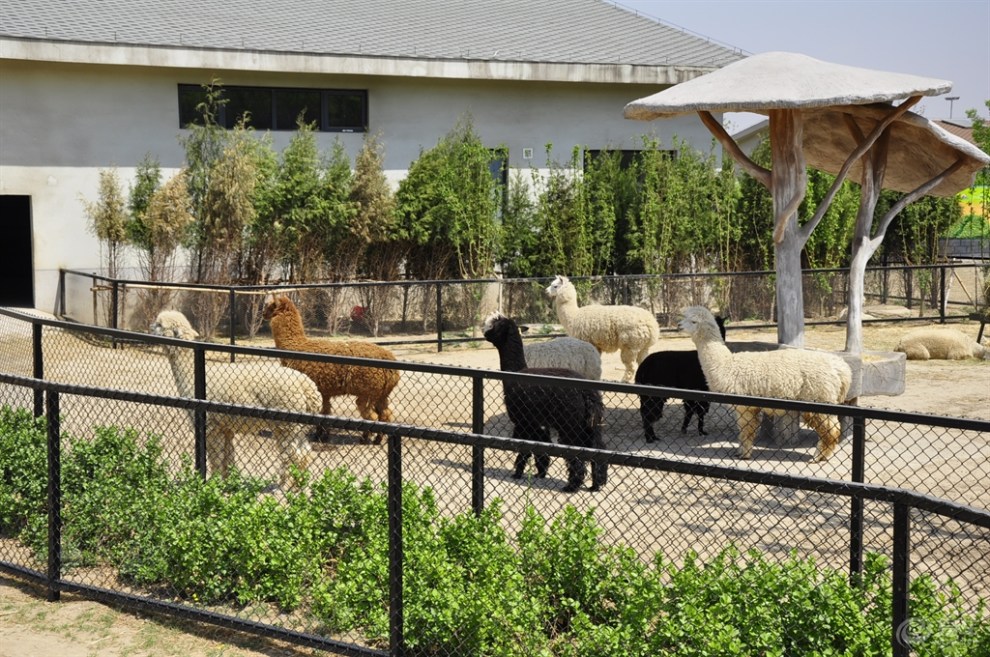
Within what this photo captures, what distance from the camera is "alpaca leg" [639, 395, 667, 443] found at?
36.5ft

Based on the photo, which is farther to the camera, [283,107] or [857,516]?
[283,107]

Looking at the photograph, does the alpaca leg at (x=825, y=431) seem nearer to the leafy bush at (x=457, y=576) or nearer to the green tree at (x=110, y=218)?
the leafy bush at (x=457, y=576)

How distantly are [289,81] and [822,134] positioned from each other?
487 inches

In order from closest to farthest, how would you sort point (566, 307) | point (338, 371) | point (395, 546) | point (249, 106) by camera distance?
point (395, 546)
point (338, 371)
point (566, 307)
point (249, 106)

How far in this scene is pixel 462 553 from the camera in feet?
19.5

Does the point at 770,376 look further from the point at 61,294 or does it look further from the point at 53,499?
the point at 61,294

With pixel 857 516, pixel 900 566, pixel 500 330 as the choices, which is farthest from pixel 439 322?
→ pixel 900 566

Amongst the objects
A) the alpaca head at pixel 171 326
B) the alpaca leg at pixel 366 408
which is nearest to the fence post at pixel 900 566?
the alpaca leg at pixel 366 408

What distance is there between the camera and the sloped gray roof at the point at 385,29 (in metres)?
21.8

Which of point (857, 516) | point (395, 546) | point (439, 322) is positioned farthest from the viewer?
point (439, 322)

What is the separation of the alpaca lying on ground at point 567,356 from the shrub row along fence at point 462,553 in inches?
102

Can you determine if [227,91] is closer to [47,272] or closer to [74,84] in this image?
[74,84]

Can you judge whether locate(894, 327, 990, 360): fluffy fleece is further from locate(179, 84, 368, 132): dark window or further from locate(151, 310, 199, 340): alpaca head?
locate(179, 84, 368, 132): dark window

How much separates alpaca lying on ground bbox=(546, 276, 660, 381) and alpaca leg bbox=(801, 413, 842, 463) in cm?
392
